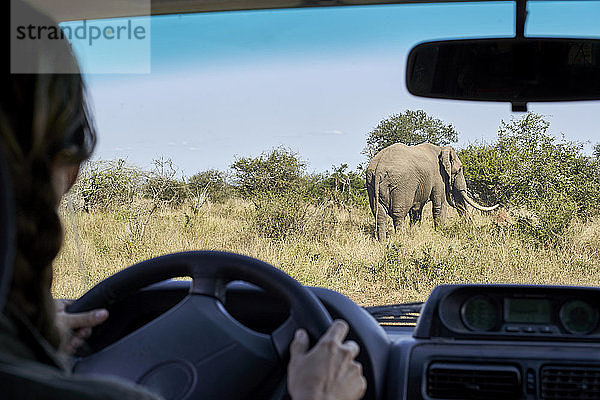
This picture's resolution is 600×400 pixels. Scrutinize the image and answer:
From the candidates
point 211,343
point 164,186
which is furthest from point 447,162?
point 211,343

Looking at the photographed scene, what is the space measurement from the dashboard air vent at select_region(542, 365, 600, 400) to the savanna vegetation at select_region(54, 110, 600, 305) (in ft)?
→ 12.5

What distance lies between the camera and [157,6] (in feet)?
6.64

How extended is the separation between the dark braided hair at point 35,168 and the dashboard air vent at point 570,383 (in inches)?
40.1

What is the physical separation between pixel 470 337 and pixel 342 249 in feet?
17.8

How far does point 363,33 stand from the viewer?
24.7ft

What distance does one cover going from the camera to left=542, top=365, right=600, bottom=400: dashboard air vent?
1.34 metres

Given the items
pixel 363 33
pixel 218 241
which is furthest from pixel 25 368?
pixel 363 33

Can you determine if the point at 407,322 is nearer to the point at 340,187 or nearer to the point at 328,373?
the point at 328,373

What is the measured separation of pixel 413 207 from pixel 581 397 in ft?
25.6

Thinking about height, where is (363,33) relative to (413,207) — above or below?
above

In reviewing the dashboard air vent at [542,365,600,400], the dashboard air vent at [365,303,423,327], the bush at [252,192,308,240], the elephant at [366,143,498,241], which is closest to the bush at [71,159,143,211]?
the bush at [252,192,308,240]

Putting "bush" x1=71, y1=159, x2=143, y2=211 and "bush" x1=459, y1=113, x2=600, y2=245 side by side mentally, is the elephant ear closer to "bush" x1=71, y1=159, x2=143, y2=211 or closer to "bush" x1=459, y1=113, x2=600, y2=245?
"bush" x1=459, y1=113, x2=600, y2=245

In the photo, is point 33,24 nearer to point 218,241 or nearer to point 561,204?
point 218,241

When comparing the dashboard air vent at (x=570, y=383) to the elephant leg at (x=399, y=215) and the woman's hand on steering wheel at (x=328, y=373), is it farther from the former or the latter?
the elephant leg at (x=399, y=215)
